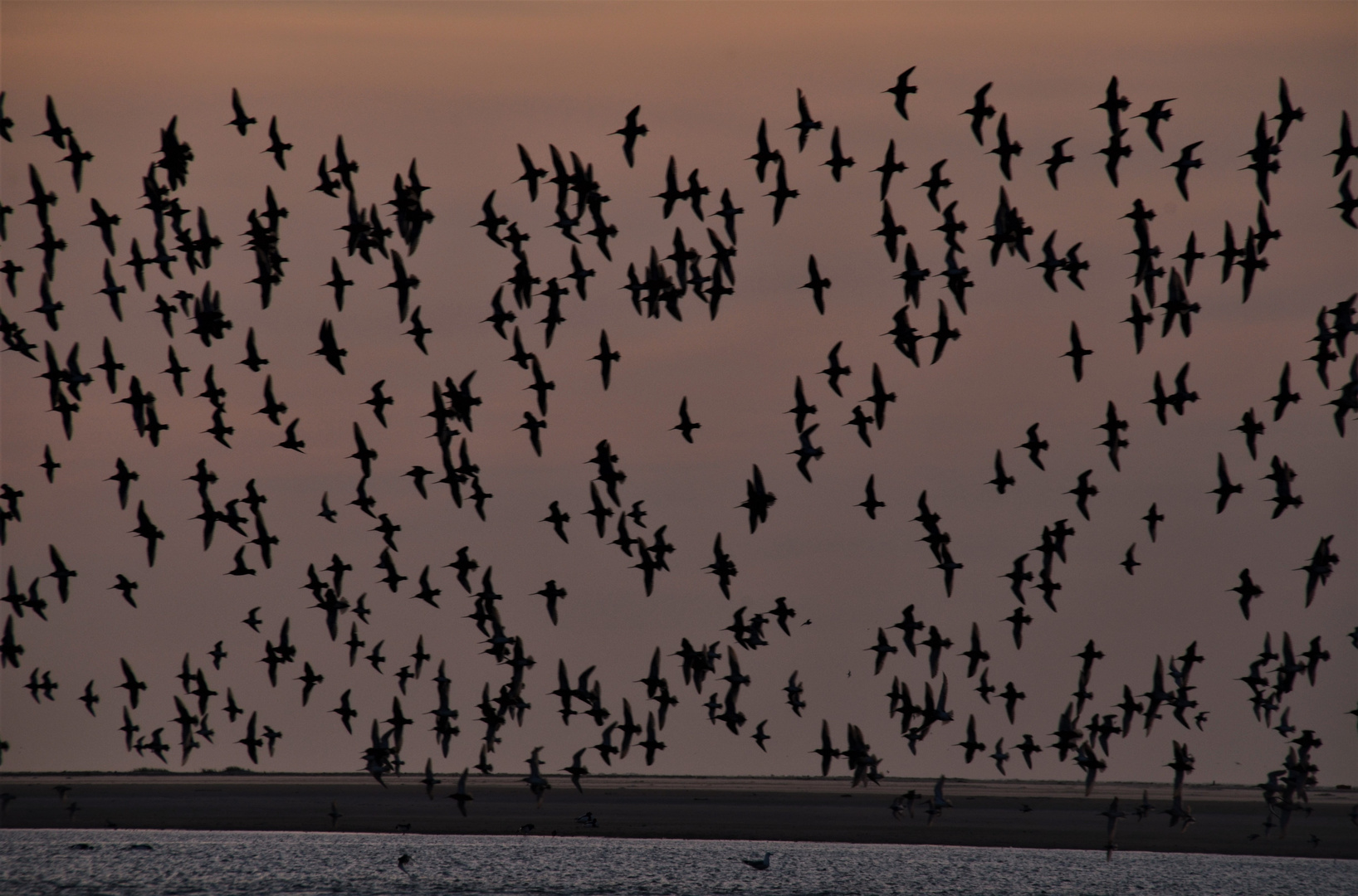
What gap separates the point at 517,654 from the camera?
2530 inches

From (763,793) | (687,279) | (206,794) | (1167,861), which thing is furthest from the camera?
(763,793)

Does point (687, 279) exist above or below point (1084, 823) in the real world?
above

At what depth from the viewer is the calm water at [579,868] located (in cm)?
7944

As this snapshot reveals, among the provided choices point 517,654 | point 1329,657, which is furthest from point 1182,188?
point 517,654

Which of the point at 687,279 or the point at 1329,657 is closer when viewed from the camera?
the point at 687,279

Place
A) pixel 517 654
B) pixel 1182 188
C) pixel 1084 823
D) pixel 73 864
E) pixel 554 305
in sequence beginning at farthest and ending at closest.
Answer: pixel 1084 823 < pixel 73 864 < pixel 517 654 < pixel 554 305 < pixel 1182 188

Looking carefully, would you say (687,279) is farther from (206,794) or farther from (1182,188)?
(206,794)

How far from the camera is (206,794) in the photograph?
140 metres

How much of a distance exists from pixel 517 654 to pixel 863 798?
3445 inches

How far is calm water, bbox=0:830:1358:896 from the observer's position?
261 ft

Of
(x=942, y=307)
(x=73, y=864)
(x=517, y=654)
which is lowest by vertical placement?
(x=73, y=864)

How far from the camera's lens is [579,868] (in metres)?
92.8

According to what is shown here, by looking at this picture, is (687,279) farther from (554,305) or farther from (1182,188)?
(1182,188)

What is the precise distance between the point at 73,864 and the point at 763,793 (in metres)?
74.6
